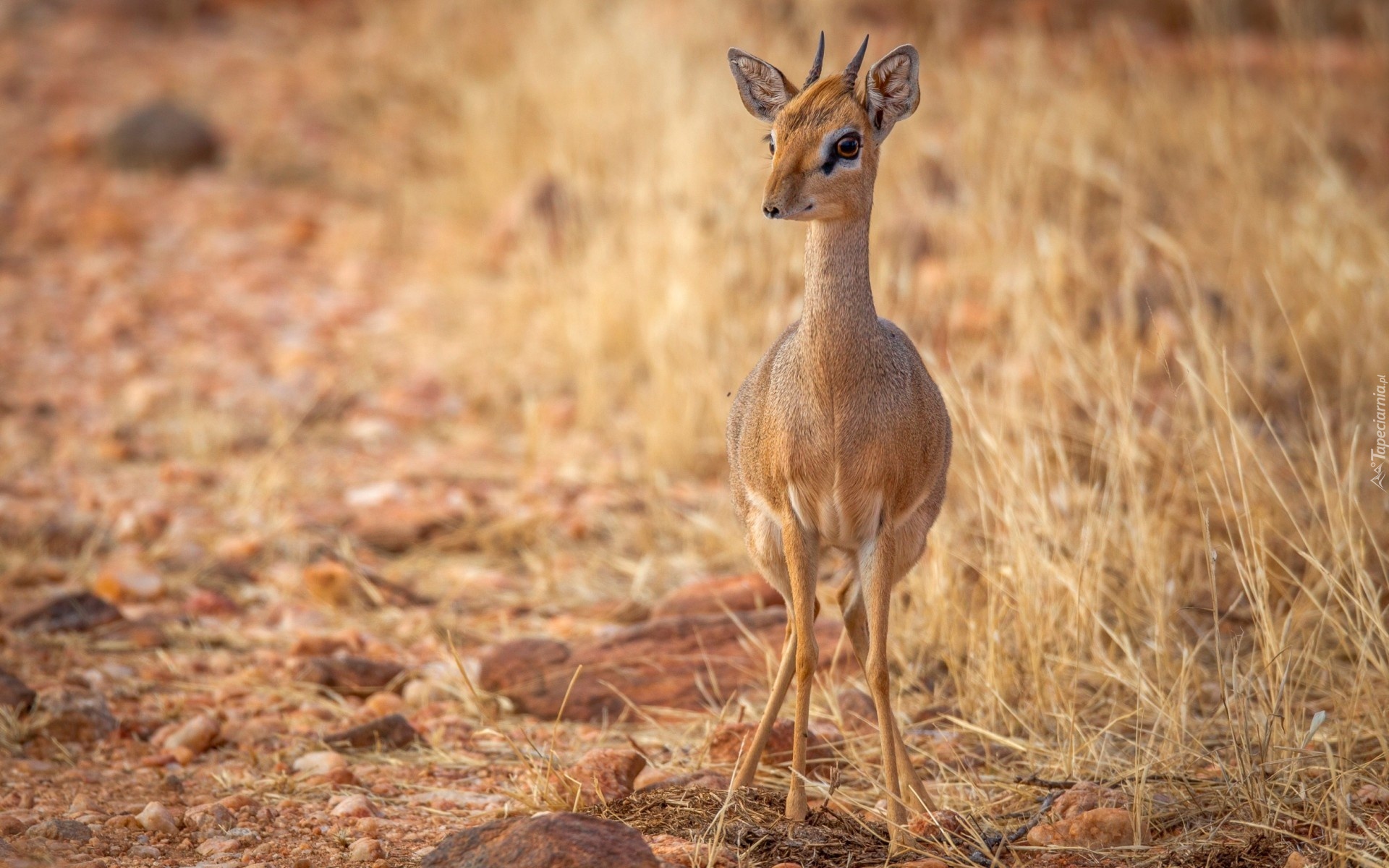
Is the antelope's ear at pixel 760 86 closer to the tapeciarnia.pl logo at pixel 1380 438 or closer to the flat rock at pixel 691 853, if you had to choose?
the flat rock at pixel 691 853

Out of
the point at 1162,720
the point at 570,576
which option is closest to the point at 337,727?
the point at 570,576

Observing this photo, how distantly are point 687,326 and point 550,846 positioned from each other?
168 inches

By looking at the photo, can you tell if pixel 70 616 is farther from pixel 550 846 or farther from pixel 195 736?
pixel 550 846

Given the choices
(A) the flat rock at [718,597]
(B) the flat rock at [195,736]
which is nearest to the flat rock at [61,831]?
(B) the flat rock at [195,736]

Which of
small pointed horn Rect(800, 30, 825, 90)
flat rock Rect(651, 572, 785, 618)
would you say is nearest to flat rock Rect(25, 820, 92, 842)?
flat rock Rect(651, 572, 785, 618)

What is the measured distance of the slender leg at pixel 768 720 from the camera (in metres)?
3.52

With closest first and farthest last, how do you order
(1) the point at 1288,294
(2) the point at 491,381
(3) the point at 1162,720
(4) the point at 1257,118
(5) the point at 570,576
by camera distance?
(3) the point at 1162,720, (5) the point at 570,576, (1) the point at 1288,294, (2) the point at 491,381, (4) the point at 1257,118

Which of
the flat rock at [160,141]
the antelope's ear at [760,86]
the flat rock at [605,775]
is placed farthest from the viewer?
the flat rock at [160,141]

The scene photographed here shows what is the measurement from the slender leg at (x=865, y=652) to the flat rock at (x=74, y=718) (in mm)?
2245

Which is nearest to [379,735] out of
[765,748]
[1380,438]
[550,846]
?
[765,748]

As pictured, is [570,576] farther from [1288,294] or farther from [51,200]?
[51,200]

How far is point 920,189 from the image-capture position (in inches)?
336

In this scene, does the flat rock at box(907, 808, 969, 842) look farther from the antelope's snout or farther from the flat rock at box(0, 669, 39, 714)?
the flat rock at box(0, 669, 39, 714)

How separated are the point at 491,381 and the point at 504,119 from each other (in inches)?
128
